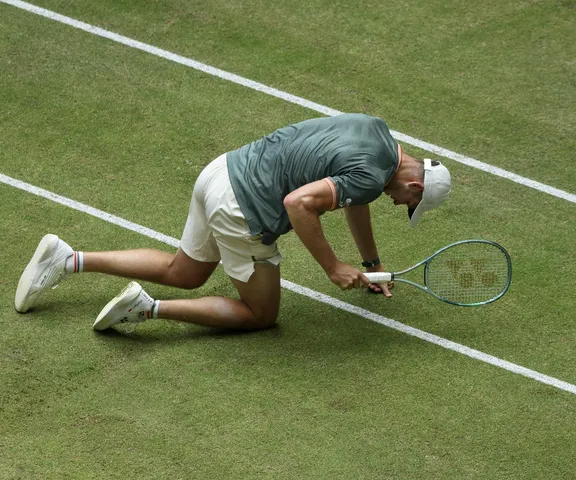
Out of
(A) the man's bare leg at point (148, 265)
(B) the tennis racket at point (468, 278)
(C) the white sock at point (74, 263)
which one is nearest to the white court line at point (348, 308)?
(B) the tennis racket at point (468, 278)

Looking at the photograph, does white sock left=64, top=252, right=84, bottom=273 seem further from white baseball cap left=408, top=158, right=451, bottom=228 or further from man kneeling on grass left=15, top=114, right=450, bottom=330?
white baseball cap left=408, top=158, right=451, bottom=228

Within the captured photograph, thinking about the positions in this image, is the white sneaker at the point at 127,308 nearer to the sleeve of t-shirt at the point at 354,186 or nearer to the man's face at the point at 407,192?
the sleeve of t-shirt at the point at 354,186

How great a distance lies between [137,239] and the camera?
8.48 metres

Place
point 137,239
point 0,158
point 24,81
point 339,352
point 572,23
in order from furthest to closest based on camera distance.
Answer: point 572,23
point 24,81
point 0,158
point 137,239
point 339,352

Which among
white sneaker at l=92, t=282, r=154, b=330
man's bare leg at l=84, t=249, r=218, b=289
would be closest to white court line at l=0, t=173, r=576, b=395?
man's bare leg at l=84, t=249, r=218, b=289

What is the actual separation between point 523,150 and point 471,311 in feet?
7.27

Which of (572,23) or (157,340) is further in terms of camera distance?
(572,23)

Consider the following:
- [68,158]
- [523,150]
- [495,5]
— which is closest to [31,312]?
[68,158]

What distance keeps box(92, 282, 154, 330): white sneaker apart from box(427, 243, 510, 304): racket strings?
6.28 ft

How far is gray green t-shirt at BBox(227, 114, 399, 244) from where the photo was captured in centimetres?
700

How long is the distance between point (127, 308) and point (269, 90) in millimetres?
3428

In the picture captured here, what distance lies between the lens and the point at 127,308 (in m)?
7.41

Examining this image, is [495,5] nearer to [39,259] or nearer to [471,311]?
[471,311]

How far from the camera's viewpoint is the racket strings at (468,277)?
762cm
